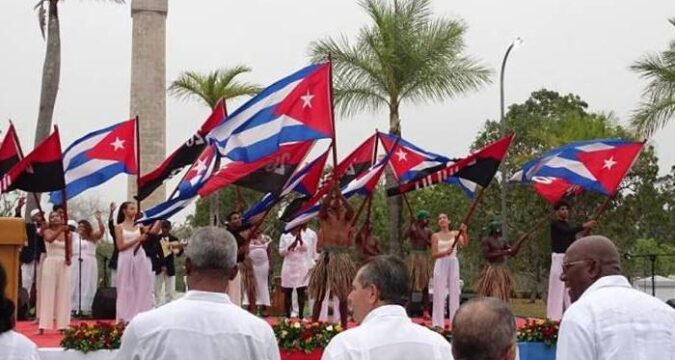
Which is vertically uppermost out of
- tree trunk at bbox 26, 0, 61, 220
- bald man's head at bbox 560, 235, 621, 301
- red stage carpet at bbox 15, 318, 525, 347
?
tree trunk at bbox 26, 0, 61, 220

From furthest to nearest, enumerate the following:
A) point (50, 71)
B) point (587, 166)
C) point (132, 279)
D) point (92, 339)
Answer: point (50, 71) < point (587, 166) < point (132, 279) < point (92, 339)

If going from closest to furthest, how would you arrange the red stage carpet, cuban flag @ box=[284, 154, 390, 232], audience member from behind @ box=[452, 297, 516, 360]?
1. audience member from behind @ box=[452, 297, 516, 360]
2. the red stage carpet
3. cuban flag @ box=[284, 154, 390, 232]

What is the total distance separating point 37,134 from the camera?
83.1ft

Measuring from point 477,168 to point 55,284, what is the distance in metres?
6.15

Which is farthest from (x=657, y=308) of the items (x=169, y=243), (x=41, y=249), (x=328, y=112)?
(x=169, y=243)

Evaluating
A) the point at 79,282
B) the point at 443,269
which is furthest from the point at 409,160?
the point at 79,282

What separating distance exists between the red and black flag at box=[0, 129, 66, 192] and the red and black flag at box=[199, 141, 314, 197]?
2.10 m

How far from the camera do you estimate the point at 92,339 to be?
12.4 meters

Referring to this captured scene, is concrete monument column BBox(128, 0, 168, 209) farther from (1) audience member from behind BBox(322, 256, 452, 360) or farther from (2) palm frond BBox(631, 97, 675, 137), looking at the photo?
(1) audience member from behind BBox(322, 256, 452, 360)

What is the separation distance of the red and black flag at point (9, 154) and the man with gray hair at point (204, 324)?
37.6 ft

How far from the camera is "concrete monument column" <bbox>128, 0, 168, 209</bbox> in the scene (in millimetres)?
27469

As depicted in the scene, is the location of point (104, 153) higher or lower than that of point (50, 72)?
lower

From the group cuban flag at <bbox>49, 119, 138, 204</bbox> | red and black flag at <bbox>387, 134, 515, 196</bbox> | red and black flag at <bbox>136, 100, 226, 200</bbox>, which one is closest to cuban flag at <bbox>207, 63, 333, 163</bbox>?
red and black flag at <bbox>136, 100, 226, 200</bbox>

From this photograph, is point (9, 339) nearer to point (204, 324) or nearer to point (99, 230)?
point (204, 324)
